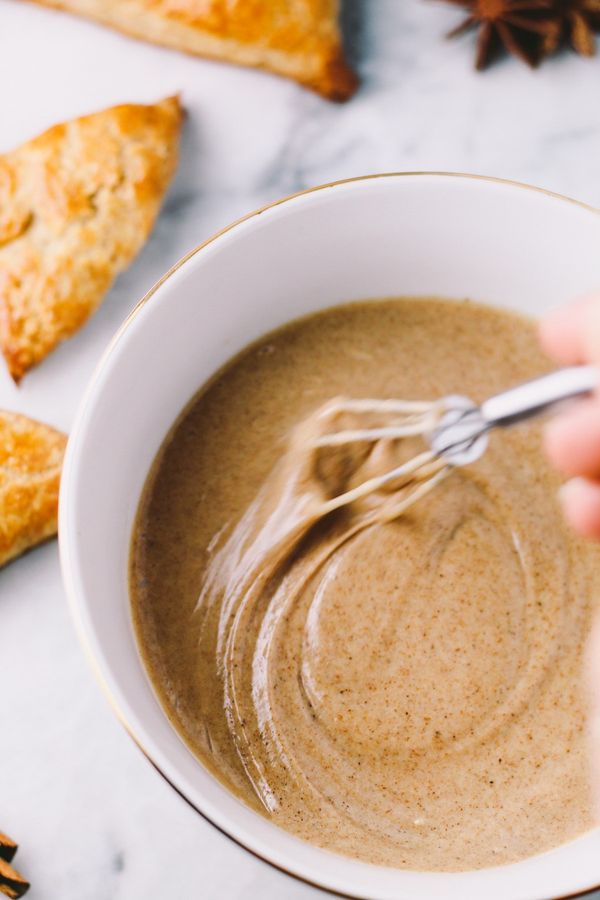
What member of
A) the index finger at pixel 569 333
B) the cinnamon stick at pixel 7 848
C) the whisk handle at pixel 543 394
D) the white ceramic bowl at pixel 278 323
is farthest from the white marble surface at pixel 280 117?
the whisk handle at pixel 543 394

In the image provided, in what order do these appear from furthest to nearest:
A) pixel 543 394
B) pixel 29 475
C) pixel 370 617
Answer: pixel 29 475 < pixel 370 617 < pixel 543 394

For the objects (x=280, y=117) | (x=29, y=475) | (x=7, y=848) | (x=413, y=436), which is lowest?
(x=7, y=848)

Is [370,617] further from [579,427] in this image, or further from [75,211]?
[75,211]

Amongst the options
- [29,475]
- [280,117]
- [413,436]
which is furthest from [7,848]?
[280,117]

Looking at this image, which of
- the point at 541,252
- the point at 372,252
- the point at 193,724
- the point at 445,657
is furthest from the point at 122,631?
the point at 541,252

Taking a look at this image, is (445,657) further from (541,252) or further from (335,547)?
(541,252)

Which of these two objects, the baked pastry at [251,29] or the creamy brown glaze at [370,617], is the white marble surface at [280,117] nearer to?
the baked pastry at [251,29]

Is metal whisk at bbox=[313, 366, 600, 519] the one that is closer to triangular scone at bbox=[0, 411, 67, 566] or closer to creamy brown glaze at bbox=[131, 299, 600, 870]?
creamy brown glaze at bbox=[131, 299, 600, 870]
